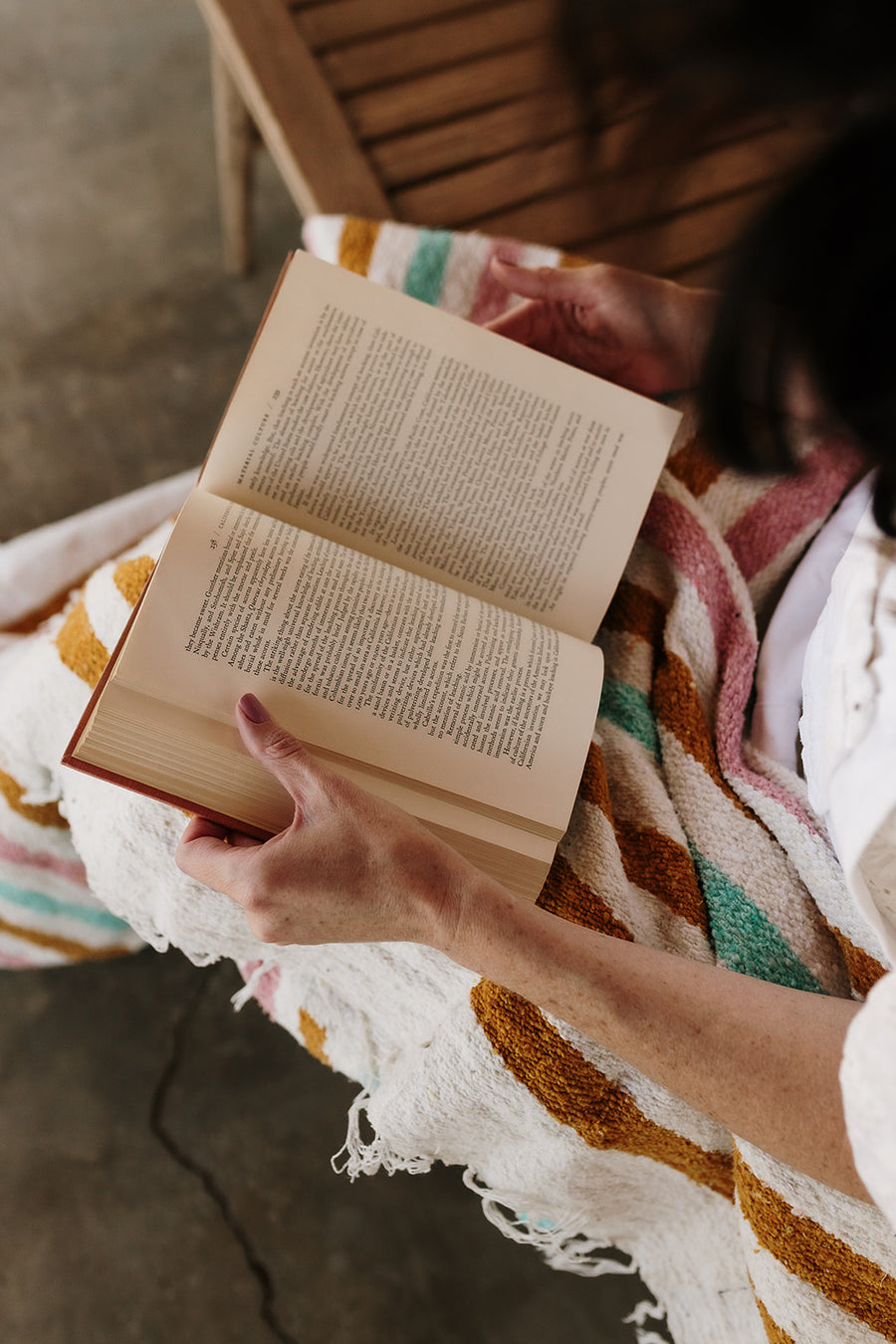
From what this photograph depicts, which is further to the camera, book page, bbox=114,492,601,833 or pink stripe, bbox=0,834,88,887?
pink stripe, bbox=0,834,88,887

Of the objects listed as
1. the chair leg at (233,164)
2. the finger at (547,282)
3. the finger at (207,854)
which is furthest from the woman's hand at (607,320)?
the chair leg at (233,164)

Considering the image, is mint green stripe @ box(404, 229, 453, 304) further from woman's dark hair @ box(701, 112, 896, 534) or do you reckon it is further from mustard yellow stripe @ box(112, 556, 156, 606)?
woman's dark hair @ box(701, 112, 896, 534)

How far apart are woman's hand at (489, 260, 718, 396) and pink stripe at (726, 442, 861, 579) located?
112mm

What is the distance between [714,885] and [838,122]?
429 millimetres

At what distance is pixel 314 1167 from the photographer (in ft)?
3.20

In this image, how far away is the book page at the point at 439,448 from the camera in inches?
23.1

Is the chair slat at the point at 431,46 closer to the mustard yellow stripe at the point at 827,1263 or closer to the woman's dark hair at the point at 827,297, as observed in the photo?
the woman's dark hair at the point at 827,297

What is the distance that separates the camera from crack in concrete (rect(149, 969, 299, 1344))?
0.93 meters

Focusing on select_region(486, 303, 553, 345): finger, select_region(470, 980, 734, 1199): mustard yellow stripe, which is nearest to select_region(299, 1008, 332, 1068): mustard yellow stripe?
select_region(470, 980, 734, 1199): mustard yellow stripe

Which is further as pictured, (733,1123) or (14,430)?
(14,430)

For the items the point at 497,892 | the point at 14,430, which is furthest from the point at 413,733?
the point at 14,430

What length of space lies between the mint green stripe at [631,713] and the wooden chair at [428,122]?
389 mm

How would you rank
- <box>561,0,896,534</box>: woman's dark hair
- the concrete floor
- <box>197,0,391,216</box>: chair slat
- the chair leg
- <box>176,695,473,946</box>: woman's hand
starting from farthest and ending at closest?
the chair leg → the concrete floor → <box>197,0,391,216</box>: chair slat → <box>176,695,473,946</box>: woman's hand → <box>561,0,896,534</box>: woman's dark hair

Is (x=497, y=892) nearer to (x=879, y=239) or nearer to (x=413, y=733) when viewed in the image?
(x=413, y=733)
